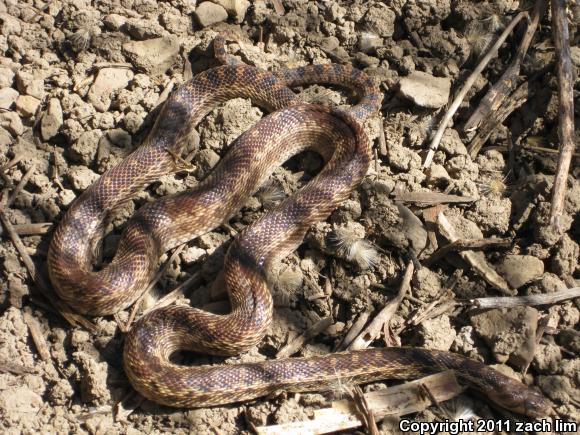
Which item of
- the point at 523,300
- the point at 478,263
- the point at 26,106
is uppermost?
the point at 26,106

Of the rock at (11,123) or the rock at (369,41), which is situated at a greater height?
the rock at (369,41)

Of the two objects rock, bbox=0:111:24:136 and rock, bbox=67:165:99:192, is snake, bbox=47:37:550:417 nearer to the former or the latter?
rock, bbox=67:165:99:192

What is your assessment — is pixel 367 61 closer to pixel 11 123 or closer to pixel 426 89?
pixel 426 89

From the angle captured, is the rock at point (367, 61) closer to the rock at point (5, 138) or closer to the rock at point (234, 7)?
the rock at point (234, 7)

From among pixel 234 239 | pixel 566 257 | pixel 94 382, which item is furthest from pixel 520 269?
pixel 94 382

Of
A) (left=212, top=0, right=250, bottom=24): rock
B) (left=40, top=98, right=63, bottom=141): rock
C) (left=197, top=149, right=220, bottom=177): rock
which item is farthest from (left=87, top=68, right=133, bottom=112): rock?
(left=212, top=0, right=250, bottom=24): rock

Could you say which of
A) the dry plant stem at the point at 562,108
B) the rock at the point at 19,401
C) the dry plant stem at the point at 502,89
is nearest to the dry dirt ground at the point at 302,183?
the rock at the point at 19,401
